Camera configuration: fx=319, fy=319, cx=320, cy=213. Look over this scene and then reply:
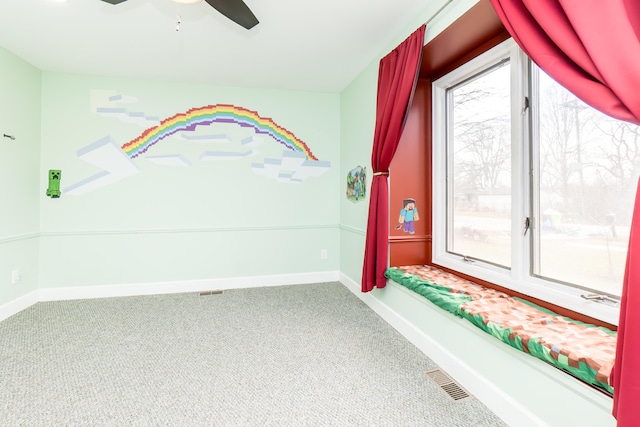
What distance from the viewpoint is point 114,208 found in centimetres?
337

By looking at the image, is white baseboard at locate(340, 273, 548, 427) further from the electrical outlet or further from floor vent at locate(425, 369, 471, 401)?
the electrical outlet

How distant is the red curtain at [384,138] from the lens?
7.66 ft

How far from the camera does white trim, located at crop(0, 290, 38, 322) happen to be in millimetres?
2736

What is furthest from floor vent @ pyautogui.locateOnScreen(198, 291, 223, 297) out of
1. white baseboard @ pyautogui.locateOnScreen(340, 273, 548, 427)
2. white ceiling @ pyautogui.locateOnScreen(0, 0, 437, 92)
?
white ceiling @ pyautogui.locateOnScreen(0, 0, 437, 92)

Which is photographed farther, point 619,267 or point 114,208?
point 114,208

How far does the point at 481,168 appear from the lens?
2.30m

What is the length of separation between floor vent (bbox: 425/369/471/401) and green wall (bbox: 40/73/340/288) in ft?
7.07

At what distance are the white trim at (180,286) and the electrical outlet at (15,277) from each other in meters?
0.35

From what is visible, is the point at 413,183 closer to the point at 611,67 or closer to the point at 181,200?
the point at 611,67

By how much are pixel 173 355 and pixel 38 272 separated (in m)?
2.17

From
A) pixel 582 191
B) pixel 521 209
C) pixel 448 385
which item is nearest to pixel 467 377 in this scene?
pixel 448 385

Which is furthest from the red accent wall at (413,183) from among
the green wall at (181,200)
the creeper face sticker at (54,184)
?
the creeper face sticker at (54,184)

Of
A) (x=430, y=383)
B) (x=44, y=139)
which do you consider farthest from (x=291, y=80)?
(x=430, y=383)

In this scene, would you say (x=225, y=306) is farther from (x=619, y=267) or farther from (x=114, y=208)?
(x=619, y=267)
